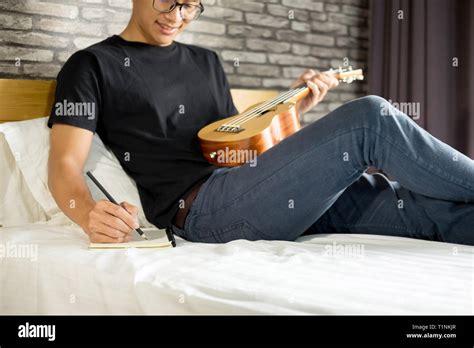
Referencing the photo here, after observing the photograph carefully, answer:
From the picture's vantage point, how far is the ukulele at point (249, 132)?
177cm

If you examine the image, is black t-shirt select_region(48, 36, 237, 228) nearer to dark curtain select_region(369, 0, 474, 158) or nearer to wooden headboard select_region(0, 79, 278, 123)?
wooden headboard select_region(0, 79, 278, 123)

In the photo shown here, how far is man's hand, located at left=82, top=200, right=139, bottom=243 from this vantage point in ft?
4.93

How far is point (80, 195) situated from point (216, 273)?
0.49 metres

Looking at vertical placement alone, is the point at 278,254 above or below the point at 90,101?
below

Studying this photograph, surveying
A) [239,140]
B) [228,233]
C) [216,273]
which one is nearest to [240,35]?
[239,140]

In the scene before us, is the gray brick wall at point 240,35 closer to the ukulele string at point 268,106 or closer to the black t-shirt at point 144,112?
the black t-shirt at point 144,112

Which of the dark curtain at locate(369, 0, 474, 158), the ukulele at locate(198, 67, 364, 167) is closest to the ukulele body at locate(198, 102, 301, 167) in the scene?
the ukulele at locate(198, 67, 364, 167)

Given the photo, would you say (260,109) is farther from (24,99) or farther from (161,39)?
(24,99)

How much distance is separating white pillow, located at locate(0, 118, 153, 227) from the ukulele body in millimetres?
244

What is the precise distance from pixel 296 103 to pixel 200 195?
597 millimetres

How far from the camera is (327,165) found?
1538 mm

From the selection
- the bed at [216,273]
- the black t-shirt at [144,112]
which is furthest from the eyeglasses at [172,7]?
the bed at [216,273]
